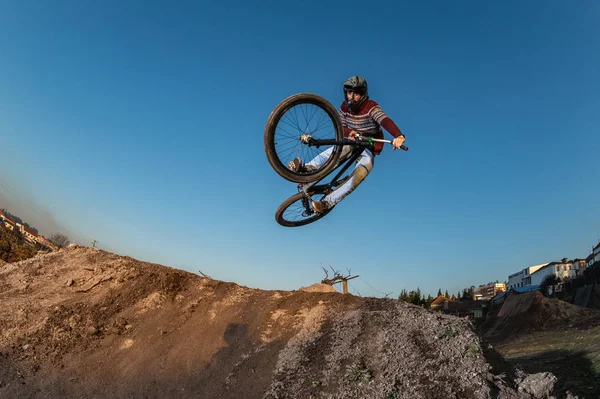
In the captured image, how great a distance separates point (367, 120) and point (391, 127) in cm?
61

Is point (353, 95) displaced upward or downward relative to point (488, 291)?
downward

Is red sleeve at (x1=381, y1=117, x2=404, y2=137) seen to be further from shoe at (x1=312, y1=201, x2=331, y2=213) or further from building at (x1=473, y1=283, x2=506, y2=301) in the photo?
building at (x1=473, y1=283, x2=506, y2=301)

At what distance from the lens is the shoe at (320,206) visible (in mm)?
8531

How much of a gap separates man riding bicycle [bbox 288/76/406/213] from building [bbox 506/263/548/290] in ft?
343

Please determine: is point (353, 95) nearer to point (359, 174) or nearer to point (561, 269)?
point (359, 174)

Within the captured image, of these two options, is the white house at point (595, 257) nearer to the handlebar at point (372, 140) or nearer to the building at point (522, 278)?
the building at point (522, 278)

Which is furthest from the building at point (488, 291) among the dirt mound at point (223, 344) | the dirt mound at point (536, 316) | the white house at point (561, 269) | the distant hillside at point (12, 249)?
the dirt mound at point (223, 344)

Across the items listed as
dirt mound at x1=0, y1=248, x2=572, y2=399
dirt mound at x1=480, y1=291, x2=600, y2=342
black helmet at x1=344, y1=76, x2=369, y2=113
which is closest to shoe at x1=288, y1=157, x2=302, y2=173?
black helmet at x1=344, y1=76, x2=369, y2=113

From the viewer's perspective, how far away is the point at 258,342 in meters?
8.23

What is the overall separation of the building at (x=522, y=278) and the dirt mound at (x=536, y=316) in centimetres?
7659

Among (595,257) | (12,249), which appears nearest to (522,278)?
(595,257)

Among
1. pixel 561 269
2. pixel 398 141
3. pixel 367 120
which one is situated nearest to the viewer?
pixel 398 141

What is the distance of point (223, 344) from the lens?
8.39 m

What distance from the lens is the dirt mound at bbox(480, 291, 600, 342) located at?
88.0 ft
